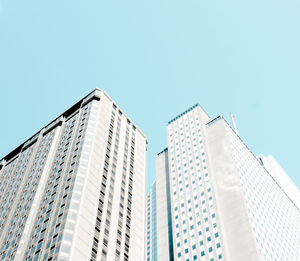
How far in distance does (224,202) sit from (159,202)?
3006 centimetres

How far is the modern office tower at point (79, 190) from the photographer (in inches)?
2574

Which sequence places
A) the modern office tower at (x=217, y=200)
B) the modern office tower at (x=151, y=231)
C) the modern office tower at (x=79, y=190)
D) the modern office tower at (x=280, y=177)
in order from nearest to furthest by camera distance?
the modern office tower at (x=79, y=190) → the modern office tower at (x=217, y=200) → the modern office tower at (x=151, y=231) → the modern office tower at (x=280, y=177)

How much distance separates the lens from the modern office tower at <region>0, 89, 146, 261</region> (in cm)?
6538

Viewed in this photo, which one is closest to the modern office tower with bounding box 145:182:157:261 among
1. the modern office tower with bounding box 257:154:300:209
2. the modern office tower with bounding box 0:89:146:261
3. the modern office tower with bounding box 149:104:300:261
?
the modern office tower with bounding box 149:104:300:261

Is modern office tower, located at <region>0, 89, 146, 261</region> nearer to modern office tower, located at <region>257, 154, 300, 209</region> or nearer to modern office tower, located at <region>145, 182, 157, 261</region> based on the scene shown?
modern office tower, located at <region>145, 182, 157, 261</region>

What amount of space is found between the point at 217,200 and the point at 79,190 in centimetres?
6073

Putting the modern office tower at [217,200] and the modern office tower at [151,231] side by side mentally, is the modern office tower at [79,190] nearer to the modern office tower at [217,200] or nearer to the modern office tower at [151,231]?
the modern office tower at [217,200]

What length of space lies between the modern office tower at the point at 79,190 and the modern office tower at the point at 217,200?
104ft

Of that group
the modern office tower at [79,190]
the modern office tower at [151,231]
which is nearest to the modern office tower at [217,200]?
the modern office tower at [151,231]

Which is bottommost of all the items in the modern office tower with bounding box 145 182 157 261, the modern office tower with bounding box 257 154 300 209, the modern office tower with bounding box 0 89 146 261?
the modern office tower with bounding box 0 89 146 261

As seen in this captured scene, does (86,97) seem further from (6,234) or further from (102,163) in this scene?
(6,234)

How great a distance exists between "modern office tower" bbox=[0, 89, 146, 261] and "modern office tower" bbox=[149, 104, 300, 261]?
31.7 m

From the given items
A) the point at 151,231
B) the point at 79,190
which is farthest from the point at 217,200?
the point at 79,190

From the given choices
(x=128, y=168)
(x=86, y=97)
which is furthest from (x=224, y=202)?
(x=86, y=97)
